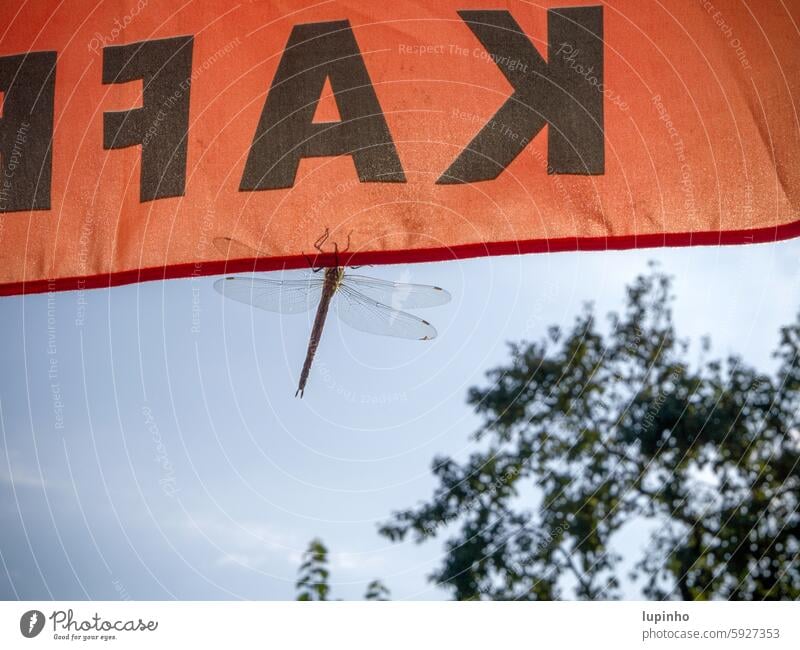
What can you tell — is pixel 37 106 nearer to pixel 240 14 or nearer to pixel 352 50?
pixel 240 14

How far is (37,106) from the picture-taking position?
219 cm

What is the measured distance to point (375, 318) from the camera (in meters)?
2.01

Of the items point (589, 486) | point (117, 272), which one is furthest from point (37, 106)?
point (589, 486)

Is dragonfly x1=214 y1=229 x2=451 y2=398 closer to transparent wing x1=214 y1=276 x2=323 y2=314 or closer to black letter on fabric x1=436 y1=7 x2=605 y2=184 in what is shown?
transparent wing x1=214 y1=276 x2=323 y2=314

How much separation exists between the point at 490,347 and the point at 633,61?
2.21 ft

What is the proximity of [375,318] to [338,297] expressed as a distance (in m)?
0.10

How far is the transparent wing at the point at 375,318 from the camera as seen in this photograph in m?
2.00

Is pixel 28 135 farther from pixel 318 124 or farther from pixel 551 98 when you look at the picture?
pixel 551 98

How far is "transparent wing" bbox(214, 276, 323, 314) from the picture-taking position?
2.04m

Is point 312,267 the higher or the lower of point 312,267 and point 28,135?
the lower
